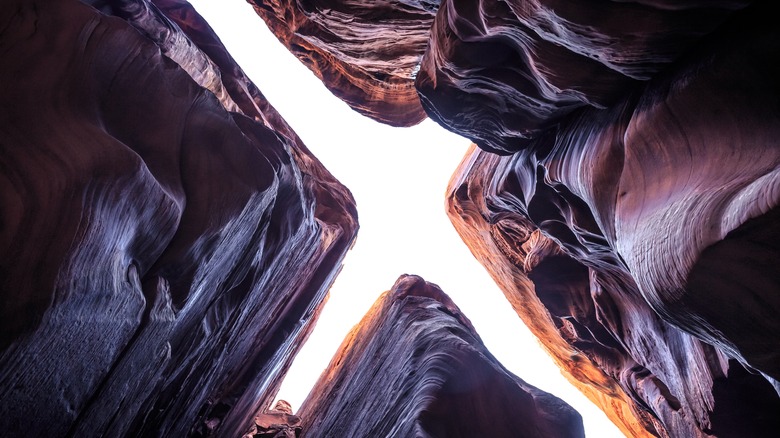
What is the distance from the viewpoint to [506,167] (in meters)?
10.3

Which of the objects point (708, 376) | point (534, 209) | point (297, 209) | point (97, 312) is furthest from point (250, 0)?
point (708, 376)

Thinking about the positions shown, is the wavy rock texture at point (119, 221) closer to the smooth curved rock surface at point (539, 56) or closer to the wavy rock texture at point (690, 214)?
the smooth curved rock surface at point (539, 56)

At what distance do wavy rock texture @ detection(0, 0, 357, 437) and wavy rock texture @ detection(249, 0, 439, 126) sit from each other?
4.04m

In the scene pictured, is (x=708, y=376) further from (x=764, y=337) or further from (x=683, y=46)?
(x=683, y=46)

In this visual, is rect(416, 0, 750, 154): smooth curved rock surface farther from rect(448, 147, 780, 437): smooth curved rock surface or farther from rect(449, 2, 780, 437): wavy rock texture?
rect(448, 147, 780, 437): smooth curved rock surface

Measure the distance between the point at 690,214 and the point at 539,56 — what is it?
274cm

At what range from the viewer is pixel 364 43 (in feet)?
40.3

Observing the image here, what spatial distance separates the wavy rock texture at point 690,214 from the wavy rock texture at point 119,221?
15.6 feet

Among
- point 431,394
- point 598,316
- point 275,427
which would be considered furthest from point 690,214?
point 275,427

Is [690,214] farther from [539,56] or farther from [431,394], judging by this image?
[431,394]

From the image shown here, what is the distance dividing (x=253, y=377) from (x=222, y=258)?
6.18 metres

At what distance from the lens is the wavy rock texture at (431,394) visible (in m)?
9.43

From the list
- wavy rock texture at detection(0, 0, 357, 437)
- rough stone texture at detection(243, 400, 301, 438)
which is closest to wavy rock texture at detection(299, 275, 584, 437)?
rough stone texture at detection(243, 400, 301, 438)

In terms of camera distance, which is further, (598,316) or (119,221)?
(598,316)
